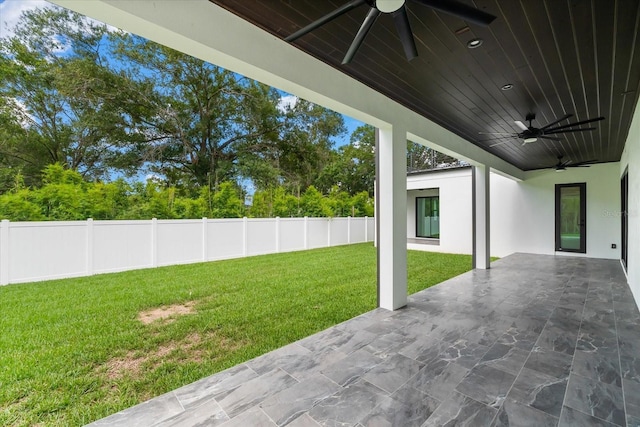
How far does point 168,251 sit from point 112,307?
3380mm

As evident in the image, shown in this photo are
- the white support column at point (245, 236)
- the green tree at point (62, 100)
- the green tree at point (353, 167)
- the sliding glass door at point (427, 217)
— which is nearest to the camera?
the green tree at point (62, 100)

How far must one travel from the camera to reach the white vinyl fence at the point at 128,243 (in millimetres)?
5301

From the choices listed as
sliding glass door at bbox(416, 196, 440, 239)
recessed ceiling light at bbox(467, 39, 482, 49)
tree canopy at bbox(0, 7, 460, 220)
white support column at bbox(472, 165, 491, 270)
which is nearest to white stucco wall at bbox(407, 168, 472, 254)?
sliding glass door at bbox(416, 196, 440, 239)

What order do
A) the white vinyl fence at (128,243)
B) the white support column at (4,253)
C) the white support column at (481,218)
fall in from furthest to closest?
the white support column at (481,218), the white vinyl fence at (128,243), the white support column at (4,253)

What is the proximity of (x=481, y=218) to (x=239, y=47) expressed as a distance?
6364 millimetres

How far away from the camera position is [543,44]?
97.7 inches

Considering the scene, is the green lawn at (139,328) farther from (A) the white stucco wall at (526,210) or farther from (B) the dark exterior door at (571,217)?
(B) the dark exterior door at (571,217)

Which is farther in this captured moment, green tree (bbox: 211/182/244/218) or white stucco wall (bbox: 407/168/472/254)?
green tree (bbox: 211/182/244/218)

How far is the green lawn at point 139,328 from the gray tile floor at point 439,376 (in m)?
0.34

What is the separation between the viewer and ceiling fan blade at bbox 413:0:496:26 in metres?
1.57

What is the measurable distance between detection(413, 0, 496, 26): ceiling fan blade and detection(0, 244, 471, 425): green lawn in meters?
3.00

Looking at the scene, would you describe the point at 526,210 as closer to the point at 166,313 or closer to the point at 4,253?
the point at 166,313

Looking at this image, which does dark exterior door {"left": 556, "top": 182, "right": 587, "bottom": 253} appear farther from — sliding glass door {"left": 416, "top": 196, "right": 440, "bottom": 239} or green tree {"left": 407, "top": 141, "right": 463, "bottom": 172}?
green tree {"left": 407, "top": 141, "right": 463, "bottom": 172}

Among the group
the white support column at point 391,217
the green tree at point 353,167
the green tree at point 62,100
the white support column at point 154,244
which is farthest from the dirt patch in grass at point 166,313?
the green tree at point 353,167
